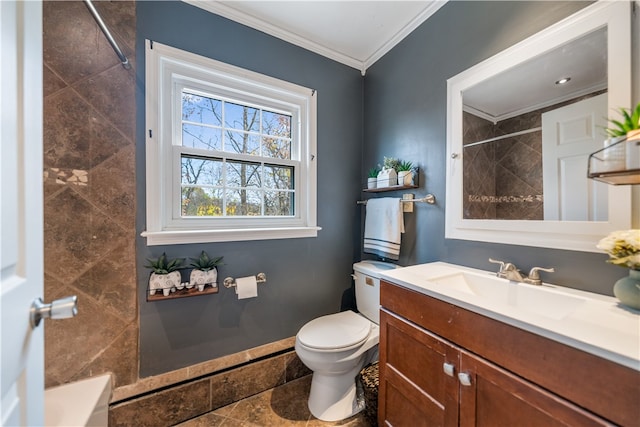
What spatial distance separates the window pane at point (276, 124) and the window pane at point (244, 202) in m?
0.47

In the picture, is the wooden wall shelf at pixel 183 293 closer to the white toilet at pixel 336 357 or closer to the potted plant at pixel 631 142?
the white toilet at pixel 336 357

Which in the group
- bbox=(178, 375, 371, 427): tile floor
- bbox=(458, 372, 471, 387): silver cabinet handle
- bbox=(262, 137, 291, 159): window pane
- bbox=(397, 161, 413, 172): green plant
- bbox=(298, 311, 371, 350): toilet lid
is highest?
bbox=(262, 137, 291, 159): window pane

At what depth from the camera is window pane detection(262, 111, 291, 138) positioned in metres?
1.77

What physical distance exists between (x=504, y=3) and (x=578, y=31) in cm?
39

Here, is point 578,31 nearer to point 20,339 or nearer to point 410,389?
point 410,389

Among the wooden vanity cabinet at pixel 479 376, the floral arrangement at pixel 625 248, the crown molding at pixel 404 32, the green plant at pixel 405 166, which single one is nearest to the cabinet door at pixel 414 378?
the wooden vanity cabinet at pixel 479 376

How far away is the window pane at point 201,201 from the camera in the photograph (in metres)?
1.50

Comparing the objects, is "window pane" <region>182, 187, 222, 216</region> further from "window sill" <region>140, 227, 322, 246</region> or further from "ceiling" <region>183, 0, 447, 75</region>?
"ceiling" <region>183, 0, 447, 75</region>

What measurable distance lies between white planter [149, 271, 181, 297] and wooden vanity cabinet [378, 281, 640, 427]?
1132mm

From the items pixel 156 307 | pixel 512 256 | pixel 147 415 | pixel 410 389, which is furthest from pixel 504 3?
pixel 147 415

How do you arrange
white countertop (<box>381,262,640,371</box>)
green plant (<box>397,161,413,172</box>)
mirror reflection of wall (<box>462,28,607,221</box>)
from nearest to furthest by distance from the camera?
white countertop (<box>381,262,640,371</box>), mirror reflection of wall (<box>462,28,607,221</box>), green plant (<box>397,161,413,172</box>)

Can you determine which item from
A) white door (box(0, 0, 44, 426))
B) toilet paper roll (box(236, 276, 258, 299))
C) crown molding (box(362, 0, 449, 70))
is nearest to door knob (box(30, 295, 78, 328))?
white door (box(0, 0, 44, 426))

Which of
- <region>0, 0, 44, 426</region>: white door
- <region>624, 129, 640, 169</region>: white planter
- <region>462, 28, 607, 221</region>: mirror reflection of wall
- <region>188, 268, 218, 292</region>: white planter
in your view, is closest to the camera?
<region>0, 0, 44, 426</region>: white door

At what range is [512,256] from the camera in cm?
112
